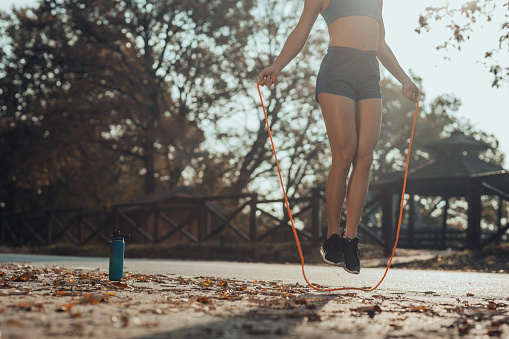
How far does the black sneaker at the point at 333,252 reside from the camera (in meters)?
5.26

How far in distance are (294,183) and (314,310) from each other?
3482 centimetres

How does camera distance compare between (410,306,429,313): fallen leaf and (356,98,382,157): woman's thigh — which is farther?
(356,98,382,157): woman's thigh

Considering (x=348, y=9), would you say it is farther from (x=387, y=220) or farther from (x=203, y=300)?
(x=387, y=220)

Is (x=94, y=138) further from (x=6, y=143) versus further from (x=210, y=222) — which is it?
(x=210, y=222)

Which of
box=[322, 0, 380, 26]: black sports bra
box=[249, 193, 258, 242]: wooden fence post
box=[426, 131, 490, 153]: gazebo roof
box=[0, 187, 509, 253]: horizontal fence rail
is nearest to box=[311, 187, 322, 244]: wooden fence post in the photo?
box=[0, 187, 509, 253]: horizontal fence rail

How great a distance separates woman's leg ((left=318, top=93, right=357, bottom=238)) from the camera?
17.5 feet

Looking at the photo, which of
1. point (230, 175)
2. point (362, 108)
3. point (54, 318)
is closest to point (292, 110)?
point (230, 175)

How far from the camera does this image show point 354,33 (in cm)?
559

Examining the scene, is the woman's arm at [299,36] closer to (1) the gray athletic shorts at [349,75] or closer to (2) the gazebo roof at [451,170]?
(1) the gray athletic shorts at [349,75]

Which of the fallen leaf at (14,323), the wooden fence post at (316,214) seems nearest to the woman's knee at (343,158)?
the fallen leaf at (14,323)

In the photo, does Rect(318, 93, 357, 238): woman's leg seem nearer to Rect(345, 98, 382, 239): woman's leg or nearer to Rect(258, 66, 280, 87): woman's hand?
Rect(345, 98, 382, 239): woman's leg

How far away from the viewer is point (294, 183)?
38562 mm

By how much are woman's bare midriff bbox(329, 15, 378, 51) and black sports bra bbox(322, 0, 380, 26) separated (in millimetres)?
47

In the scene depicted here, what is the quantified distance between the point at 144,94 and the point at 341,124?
23.0 meters
